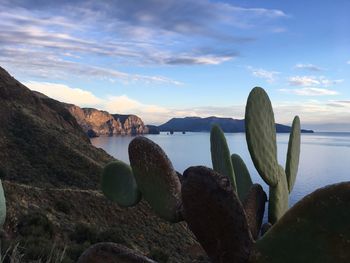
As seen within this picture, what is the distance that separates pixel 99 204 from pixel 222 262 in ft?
74.4

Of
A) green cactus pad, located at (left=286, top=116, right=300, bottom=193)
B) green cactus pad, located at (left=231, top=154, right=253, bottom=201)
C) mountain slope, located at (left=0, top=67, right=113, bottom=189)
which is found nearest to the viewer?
green cactus pad, located at (left=286, top=116, right=300, bottom=193)

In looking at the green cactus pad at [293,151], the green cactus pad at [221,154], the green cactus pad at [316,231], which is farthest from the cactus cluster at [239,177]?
the green cactus pad at [316,231]

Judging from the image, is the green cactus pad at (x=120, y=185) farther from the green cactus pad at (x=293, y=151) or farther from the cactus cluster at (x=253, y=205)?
the green cactus pad at (x=293, y=151)

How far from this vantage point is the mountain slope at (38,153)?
32.5 meters

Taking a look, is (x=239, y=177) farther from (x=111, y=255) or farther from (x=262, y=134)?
(x=111, y=255)

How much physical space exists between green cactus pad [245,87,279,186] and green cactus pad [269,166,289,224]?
8 centimetres

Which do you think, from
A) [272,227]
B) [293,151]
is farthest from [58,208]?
[272,227]

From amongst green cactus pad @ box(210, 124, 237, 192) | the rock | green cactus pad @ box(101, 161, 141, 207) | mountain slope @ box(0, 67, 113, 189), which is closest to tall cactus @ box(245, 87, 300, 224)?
green cactus pad @ box(210, 124, 237, 192)

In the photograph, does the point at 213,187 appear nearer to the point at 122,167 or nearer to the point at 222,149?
the point at 222,149

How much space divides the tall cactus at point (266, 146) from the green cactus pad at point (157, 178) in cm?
78

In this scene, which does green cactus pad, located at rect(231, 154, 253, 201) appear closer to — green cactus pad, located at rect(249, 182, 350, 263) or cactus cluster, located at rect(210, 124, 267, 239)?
cactus cluster, located at rect(210, 124, 267, 239)

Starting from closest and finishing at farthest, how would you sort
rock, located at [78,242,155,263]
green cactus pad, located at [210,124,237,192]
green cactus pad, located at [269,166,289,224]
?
rock, located at [78,242,155,263] → green cactus pad, located at [269,166,289,224] → green cactus pad, located at [210,124,237,192]

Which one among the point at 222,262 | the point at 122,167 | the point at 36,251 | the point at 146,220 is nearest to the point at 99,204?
the point at 146,220

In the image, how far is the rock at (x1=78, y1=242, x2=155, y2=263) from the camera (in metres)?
2.94
